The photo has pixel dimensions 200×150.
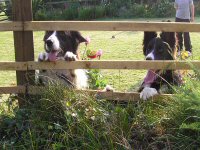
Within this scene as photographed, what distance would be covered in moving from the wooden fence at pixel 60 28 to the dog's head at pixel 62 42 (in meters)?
0.26

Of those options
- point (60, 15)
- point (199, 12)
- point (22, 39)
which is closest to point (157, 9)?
point (199, 12)

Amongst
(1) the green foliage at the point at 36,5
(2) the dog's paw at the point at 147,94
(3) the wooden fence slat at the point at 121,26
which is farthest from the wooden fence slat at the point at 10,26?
(1) the green foliage at the point at 36,5

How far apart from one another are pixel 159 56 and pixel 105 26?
1.21 meters

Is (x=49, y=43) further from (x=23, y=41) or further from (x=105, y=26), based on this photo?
(x=105, y=26)

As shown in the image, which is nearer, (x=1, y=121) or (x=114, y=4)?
(x=1, y=121)

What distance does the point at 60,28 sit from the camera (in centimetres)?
450

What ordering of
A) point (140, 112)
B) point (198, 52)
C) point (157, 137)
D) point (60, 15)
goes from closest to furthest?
point (157, 137) → point (140, 112) → point (198, 52) → point (60, 15)

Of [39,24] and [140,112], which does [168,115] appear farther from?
[39,24]

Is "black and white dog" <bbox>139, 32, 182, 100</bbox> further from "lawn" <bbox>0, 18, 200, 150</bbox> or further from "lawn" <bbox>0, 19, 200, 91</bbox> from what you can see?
"lawn" <bbox>0, 19, 200, 91</bbox>

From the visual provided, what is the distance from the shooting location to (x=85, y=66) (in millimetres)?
4578

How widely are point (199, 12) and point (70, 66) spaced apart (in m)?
25.0

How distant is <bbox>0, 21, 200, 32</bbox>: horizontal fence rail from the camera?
4.38 metres

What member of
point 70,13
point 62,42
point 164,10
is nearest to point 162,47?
point 62,42

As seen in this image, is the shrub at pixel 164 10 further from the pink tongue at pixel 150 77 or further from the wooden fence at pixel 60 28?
the wooden fence at pixel 60 28
